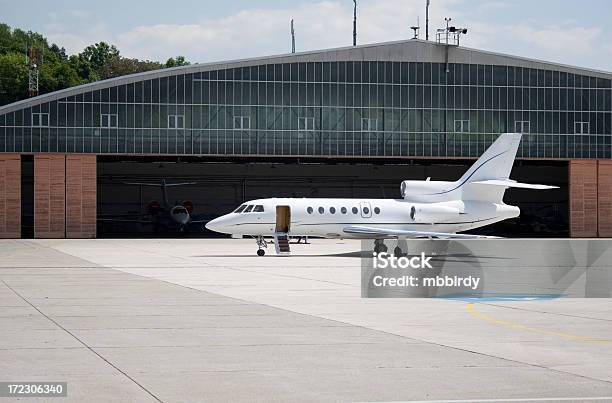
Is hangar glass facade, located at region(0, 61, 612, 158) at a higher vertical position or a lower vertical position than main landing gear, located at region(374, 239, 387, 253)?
higher

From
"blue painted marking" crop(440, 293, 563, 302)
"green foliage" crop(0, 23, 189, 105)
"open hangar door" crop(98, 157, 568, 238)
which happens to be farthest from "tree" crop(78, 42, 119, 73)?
"blue painted marking" crop(440, 293, 563, 302)

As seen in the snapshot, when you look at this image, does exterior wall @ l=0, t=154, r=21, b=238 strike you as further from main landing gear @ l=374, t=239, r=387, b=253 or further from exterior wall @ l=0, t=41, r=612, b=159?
main landing gear @ l=374, t=239, r=387, b=253

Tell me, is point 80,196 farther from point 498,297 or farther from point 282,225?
point 498,297

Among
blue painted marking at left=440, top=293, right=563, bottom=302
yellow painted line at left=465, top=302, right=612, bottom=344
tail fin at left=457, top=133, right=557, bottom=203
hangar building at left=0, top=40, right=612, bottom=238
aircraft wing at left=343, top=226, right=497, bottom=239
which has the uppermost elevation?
hangar building at left=0, top=40, right=612, bottom=238

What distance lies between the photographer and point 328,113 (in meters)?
69.1

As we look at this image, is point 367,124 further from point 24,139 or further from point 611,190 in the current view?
point 24,139

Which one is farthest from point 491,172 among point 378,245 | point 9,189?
point 9,189

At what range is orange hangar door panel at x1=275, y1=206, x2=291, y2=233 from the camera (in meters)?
44.6

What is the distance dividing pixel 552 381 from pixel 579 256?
41813mm

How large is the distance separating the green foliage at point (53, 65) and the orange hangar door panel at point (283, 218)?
93214 mm

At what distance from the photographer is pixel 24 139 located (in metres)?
66.2

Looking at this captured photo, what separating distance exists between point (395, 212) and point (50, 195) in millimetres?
27938

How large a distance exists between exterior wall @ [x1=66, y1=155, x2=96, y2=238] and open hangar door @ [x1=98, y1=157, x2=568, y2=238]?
12.6 m

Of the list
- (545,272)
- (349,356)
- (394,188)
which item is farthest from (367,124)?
(349,356)
